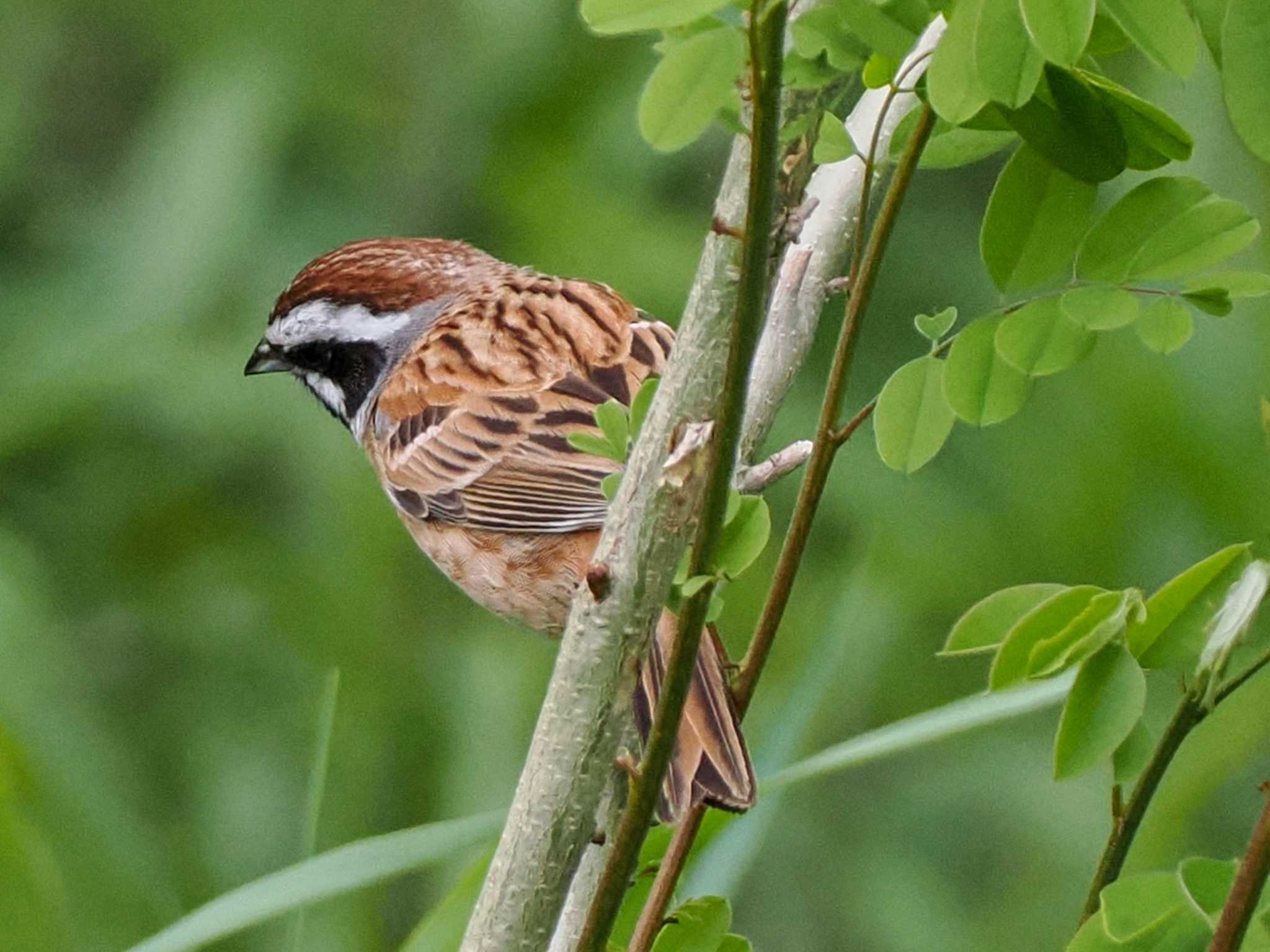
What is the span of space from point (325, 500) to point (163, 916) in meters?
1.64

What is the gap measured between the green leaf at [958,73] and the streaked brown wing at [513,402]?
73.2 inches

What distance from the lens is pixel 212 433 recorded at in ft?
13.6

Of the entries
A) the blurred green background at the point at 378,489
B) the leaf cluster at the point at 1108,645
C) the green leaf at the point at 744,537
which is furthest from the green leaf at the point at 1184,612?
the blurred green background at the point at 378,489

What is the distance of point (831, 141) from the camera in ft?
4.31

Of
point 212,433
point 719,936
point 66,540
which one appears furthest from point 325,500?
point 719,936

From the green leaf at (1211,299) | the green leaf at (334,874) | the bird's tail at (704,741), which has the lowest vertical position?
the green leaf at (334,874)

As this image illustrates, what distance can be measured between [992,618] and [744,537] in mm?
202

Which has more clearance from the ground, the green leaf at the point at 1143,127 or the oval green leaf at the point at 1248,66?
the oval green leaf at the point at 1248,66

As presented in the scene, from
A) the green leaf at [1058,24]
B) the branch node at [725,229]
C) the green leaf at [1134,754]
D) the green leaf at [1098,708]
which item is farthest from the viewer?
the green leaf at [1134,754]

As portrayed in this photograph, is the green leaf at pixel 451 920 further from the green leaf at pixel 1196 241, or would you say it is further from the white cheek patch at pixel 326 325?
the white cheek patch at pixel 326 325

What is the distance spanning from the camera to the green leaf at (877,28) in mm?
1170

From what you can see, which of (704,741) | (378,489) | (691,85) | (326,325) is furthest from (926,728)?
(378,489)

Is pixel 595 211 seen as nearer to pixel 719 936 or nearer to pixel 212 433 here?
pixel 212 433

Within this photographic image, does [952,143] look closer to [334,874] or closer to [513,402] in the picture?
[334,874]
